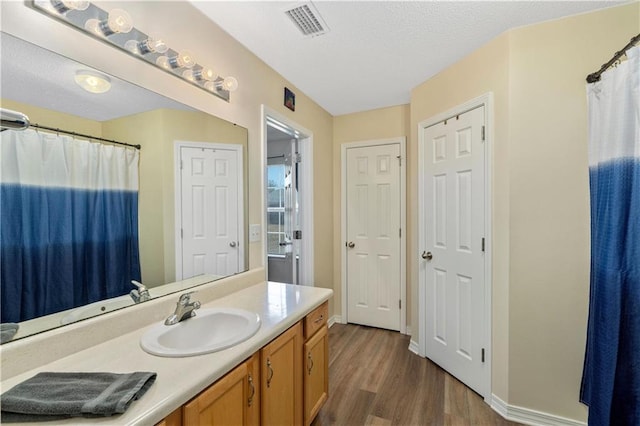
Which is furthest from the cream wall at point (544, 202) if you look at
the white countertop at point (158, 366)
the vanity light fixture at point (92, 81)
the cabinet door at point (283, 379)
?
the vanity light fixture at point (92, 81)

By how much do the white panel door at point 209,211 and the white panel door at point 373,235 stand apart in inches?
65.3

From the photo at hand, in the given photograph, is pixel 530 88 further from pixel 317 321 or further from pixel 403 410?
pixel 403 410

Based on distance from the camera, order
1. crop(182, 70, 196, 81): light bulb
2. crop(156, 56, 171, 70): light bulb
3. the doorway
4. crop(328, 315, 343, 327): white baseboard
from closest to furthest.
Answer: crop(156, 56, 171, 70): light bulb → crop(182, 70, 196, 81): light bulb → the doorway → crop(328, 315, 343, 327): white baseboard

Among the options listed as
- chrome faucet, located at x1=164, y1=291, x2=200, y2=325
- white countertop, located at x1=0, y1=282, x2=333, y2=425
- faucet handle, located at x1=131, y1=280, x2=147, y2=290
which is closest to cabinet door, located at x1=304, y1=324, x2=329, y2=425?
white countertop, located at x1=0, y1=282, x2=333, y2=425

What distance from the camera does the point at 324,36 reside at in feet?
5.76

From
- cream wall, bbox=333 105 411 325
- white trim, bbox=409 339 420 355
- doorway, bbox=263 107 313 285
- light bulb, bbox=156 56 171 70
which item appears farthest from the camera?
cream wall, bbox=333 105 411 325

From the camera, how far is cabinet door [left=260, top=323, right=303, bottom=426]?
46.3 inches

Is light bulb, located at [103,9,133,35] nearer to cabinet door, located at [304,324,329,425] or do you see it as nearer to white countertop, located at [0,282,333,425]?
white countertop, located at [0,282,333,425]

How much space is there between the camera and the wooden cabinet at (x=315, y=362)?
4.93 feet

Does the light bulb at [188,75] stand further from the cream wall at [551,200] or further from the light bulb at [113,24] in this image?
the cream wall at [551,200]

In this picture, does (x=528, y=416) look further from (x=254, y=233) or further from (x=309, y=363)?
(x=254, y=233)

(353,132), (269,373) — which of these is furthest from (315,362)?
(353,132)

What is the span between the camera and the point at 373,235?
3.07 m

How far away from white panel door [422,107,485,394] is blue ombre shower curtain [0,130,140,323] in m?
2.06
